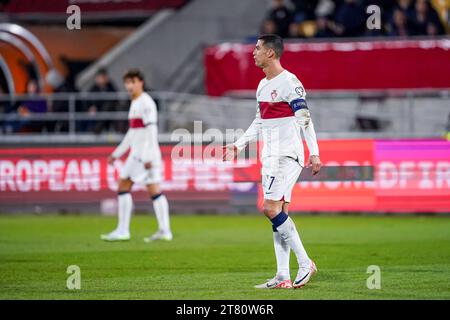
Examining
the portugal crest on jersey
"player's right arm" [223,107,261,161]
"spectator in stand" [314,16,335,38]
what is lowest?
"player's right arm" [223,107,261,161]

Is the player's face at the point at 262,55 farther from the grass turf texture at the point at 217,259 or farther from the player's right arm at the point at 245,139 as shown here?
the grass turf texture at the point at 217,259

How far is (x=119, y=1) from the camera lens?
28719 mm

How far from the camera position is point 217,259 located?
1398cm

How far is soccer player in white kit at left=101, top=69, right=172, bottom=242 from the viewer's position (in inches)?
658

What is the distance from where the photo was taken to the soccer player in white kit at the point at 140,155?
54.9 ft

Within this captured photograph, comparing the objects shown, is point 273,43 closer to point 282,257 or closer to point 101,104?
point 282,257

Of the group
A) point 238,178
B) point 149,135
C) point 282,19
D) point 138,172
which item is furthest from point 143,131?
point 282,19

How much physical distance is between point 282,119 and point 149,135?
597 centimetres

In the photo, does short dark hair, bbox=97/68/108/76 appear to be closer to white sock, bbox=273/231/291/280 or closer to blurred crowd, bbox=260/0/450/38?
blurred crowd, bbox=260/0/450/38

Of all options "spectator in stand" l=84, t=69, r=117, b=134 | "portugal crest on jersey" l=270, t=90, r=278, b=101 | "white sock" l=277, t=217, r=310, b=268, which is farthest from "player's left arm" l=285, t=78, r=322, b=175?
"spectator in stand" l=84, t=69, r=117, b=134

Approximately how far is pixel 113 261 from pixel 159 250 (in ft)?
5.11

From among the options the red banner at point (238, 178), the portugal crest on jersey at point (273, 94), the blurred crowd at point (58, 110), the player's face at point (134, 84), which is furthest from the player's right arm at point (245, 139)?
the blurred crowd at point (58, 110)

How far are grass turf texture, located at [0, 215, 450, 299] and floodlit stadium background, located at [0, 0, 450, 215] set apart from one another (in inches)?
54.1

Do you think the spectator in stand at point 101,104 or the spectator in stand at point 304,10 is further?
the spectator in stand at point 304,10
